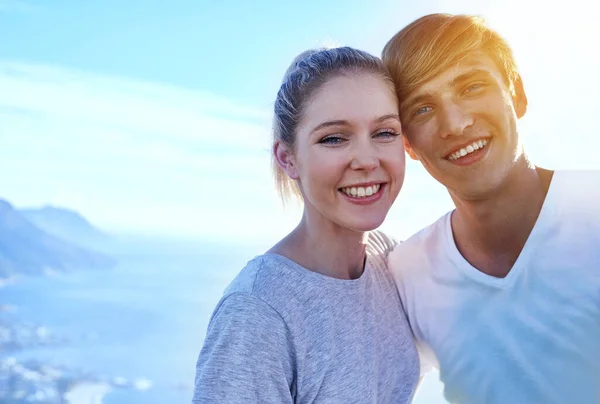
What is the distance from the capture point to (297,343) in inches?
79.5

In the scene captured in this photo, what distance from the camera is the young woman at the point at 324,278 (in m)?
1.94

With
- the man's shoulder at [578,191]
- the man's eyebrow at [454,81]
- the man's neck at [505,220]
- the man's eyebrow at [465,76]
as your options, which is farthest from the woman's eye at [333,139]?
the man's shoulder at [578,191]

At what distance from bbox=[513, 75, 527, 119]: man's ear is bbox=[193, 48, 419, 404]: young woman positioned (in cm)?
66

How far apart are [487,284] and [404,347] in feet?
1.30

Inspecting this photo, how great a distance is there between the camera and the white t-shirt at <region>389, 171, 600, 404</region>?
2285mm

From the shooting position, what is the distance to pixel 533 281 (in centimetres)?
234

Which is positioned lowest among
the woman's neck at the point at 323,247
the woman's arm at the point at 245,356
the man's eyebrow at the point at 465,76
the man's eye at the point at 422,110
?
the woman's arm at the point at 245,356

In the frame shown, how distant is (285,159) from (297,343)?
0.69 meters

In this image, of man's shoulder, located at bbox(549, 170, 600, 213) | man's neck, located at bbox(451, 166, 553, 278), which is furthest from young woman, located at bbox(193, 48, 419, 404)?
man's shoulder, located at bbox(549, 170, 600, 213)

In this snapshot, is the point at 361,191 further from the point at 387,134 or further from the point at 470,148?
the point at 470,148

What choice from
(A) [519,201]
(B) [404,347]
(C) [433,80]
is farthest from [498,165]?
(B) [404,347]

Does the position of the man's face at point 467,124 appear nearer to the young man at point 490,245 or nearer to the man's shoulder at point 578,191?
the young man at point 490,245

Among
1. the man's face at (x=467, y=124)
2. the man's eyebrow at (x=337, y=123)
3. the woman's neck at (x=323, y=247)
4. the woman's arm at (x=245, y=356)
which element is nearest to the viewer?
the woman's arm at (x=245, y=356)

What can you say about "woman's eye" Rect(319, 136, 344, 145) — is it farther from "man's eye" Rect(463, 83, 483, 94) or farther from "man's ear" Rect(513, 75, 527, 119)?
"man's ear" Rect(513, 75, 527, 119)
